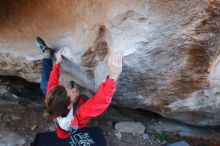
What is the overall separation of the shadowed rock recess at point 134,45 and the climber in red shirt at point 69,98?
0.30ft

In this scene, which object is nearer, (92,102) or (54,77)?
(92,102)

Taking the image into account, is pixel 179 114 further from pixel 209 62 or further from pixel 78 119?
pixel 78 119

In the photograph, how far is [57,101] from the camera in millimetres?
1838

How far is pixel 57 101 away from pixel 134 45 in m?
0.51

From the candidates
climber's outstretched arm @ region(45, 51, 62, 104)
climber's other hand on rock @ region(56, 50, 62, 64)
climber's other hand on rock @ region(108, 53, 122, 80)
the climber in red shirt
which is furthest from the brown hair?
climber's other hand on rock @ region(108, 53, 122, 80)

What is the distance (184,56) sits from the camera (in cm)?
181

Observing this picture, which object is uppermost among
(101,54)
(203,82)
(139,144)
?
(101,54)

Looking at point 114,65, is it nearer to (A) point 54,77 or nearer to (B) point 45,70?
(A) point 54,77

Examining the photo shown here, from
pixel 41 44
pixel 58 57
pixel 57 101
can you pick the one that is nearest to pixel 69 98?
pixel 57 101

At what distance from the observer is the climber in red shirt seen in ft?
5.60

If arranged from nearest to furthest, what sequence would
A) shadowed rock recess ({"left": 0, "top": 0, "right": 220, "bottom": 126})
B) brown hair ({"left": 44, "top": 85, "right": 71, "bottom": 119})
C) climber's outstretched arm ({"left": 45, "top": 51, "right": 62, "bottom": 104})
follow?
1. shadowed rock recess ({"left": 0, "top": 0, "right": 220, "bottom": 126})
2. brown hair ({"left": 44, "top": 85, "right": 71, "bottom": 119})
3. climber's outstretched arm ({"left": 45, "top": 51, "right": 62, "bottom": 104})

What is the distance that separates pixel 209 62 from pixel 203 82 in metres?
0.19

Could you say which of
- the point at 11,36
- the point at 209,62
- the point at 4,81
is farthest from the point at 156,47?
the point at 4,81

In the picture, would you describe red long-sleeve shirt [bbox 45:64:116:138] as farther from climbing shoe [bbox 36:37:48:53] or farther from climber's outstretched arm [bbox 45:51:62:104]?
climbing shoe [bbox 36:37:48:53]
